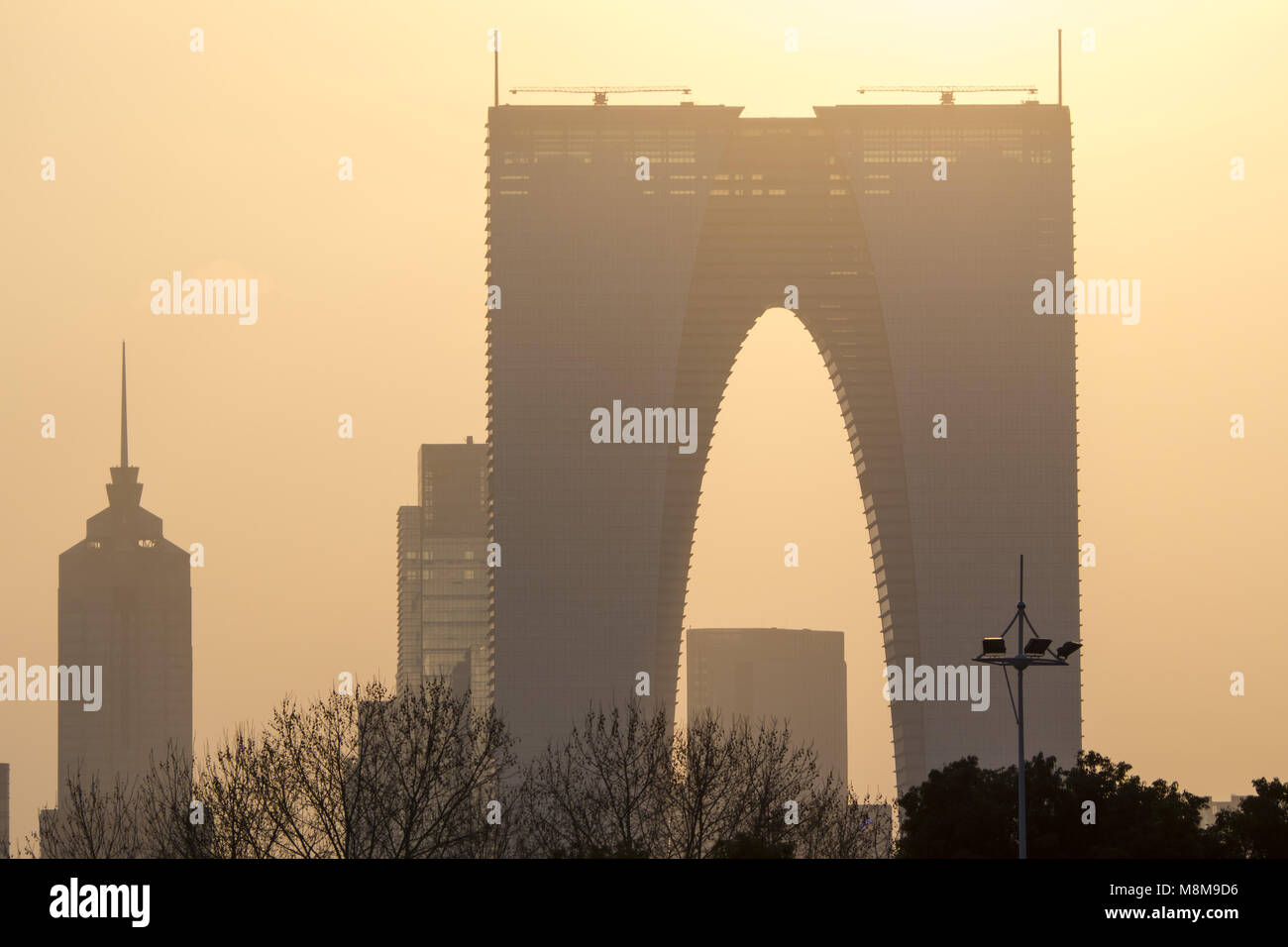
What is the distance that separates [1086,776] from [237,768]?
39.6 m

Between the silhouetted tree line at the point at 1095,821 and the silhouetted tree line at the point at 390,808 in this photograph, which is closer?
the silhouetted tree line at the point at 390,808

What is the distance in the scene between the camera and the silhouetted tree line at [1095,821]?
86750 mm

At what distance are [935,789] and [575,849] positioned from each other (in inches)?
847

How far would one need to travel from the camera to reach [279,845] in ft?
254

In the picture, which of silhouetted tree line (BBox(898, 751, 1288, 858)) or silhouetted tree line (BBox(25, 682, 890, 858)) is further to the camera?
silhouetted tree line (BBox(898, 751, 1288, 858))

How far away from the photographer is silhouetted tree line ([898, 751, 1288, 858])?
8675 cm

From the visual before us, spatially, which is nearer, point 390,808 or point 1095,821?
point 390,808

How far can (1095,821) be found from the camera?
8931 centimetres
